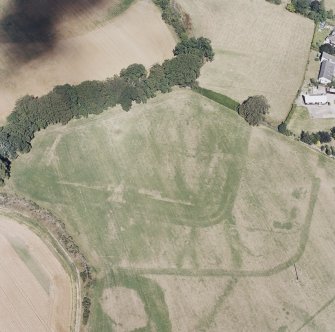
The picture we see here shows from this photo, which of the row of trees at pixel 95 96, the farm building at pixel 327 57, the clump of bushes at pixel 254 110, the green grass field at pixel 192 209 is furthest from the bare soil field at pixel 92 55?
the farm building at pixel 327 57

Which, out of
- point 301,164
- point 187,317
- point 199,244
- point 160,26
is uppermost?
point 160,26

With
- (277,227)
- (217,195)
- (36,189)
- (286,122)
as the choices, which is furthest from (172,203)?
(286,122)

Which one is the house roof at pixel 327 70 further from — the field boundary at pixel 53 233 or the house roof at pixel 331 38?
the field boundary at pixel 53 233

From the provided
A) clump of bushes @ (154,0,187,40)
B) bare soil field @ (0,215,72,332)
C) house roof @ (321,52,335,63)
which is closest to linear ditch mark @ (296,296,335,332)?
bare soil field @ (0,215,72,332)

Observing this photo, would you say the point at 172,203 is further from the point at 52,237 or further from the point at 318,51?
the point at 318,51

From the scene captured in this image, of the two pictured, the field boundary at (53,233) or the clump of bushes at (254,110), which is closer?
the field boundary at (53,233)

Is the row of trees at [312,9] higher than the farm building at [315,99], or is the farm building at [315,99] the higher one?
the row of trees at [312,9]

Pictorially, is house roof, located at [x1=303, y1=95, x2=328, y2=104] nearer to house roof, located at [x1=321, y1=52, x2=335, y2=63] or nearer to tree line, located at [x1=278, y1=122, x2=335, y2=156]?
tree line, located at [x1=278, y1=122, x2=335, y2=156]
